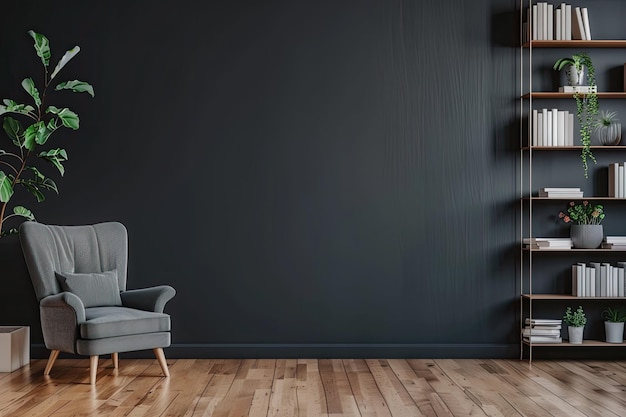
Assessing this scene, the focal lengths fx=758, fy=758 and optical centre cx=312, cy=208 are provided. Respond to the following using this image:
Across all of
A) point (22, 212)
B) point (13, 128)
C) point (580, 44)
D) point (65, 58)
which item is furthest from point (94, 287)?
point (580, 44)

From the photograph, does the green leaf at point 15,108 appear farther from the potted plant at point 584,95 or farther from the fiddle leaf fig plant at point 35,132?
the potted plant at point 584,95

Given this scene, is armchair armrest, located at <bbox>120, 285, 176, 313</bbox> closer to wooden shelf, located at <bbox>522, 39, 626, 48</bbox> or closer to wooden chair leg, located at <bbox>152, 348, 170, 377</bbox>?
wooden chair leg, located at <bbox>152, 348, 170, 377</bbox>

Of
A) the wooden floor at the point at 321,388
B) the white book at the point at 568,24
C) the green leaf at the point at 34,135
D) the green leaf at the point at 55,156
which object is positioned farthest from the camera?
the white book at the point at 568,24

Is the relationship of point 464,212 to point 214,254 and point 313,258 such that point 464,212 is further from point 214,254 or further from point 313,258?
point 214,254

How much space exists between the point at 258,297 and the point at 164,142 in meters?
1.40

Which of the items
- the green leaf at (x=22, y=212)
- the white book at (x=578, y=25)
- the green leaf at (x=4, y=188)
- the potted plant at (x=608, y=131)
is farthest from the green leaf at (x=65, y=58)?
the potted plant at (x=608, y=131)

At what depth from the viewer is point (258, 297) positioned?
5.84m

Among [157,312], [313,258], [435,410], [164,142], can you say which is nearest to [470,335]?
[313,258]

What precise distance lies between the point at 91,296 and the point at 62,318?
1.21 ft

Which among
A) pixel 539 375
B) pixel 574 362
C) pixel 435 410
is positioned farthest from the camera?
Result: pixel 574 362

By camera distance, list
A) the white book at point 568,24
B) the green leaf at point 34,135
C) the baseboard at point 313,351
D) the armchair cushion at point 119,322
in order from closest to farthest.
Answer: the armchair cushion at point 119,322
the green leaf at point 34,135
the white book at point 568,24
the baseboard at point 313,351

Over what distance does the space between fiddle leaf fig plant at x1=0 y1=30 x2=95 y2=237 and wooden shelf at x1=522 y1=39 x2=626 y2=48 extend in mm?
3333

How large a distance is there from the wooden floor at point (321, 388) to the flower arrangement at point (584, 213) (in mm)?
1059

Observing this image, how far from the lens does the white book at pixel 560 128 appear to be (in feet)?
18.4
